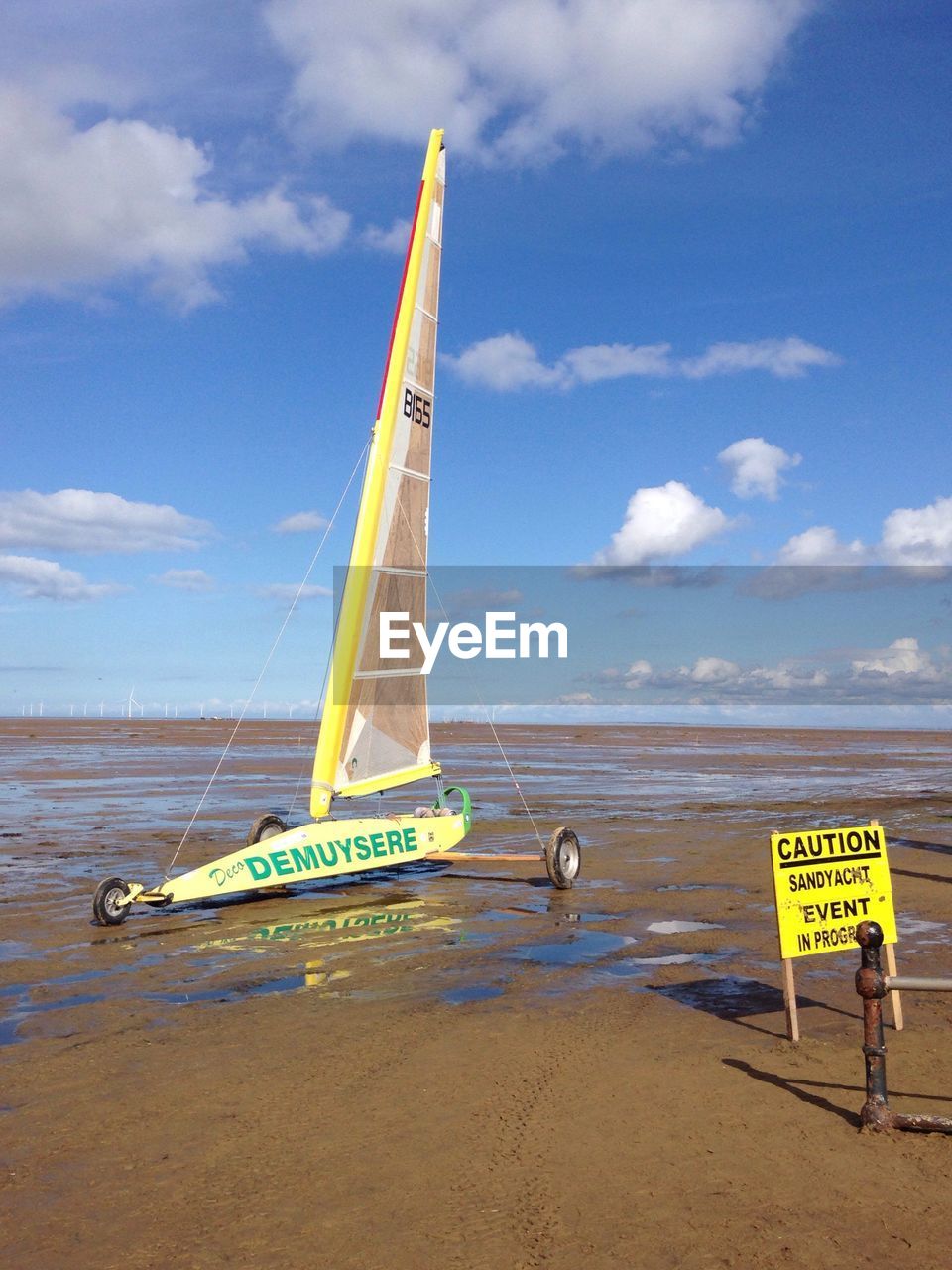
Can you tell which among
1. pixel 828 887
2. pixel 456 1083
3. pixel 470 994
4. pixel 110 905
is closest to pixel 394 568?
pixel 110 905

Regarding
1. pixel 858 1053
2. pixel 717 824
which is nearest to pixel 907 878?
pixel 717 824

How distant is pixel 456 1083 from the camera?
22.3 feet

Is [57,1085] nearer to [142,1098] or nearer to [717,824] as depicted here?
[142,1098]

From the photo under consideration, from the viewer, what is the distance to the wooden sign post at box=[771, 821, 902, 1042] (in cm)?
748

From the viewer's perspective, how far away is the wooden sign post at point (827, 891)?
748 centimetres

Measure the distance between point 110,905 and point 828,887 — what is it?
26.9 feet

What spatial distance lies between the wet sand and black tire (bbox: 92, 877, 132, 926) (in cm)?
30

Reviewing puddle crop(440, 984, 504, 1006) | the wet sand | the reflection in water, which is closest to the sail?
the reflection in water

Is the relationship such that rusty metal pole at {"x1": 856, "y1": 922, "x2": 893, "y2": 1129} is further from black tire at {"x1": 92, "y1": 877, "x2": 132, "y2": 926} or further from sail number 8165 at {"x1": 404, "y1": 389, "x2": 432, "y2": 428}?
sail number 8165 at {"x1": 404, "y1": 389, "x2": 432, "y2": 428}

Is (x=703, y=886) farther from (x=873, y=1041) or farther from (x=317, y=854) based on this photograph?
(x=873, y=1041)

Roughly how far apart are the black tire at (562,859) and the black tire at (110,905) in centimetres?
586

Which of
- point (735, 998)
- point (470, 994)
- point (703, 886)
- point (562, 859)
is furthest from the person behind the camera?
point (703, 886)

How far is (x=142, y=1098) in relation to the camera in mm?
6527

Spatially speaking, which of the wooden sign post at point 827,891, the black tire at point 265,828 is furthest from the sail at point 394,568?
the wooden sign post at point 827,891
